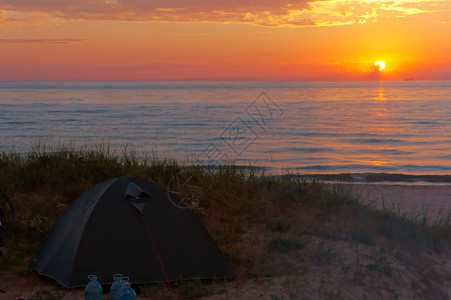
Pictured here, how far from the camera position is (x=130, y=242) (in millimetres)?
5984

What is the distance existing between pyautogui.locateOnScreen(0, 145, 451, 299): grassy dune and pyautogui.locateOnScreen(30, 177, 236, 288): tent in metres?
0.24

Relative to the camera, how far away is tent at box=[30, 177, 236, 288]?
5809 millimetres

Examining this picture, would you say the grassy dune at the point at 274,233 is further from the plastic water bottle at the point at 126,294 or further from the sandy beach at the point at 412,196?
the sandy beach at the point at 412,196

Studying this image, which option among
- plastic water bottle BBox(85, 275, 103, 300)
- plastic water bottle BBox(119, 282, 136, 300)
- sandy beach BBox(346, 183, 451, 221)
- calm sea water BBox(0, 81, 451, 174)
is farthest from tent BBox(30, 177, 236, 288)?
calm sea water BBox(0, 81, 451, 174)

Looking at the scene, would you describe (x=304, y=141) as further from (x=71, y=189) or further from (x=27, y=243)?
(x=27, y=243)

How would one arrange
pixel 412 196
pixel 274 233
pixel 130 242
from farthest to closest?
1. pixel 412 196
2. pixel 274 233
3. pixel 130 242

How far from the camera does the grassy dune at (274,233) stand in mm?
6016

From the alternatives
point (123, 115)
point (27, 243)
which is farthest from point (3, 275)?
point (123, 115)

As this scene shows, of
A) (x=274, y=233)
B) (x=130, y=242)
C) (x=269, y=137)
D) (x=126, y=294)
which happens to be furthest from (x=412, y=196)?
(x=269, y=137)

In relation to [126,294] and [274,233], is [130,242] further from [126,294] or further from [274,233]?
[274,233]

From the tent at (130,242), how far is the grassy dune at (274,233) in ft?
0.79

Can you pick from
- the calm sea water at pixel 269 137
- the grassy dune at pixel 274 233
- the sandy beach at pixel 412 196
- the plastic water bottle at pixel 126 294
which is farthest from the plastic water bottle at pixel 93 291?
the calm sea water at pixel 269 137

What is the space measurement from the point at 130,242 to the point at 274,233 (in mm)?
2925

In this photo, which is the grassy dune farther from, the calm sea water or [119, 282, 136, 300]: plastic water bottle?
the calm sea water
